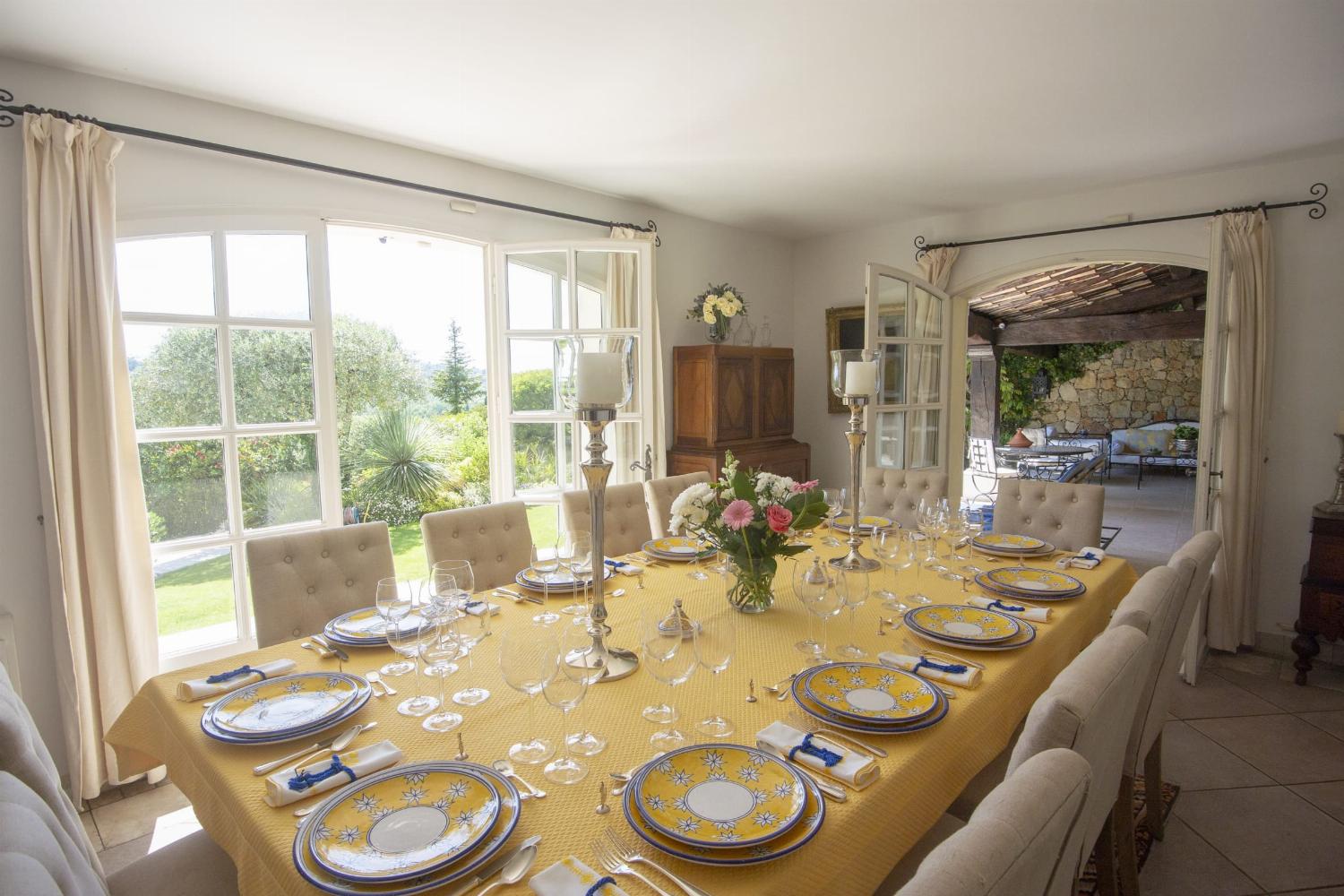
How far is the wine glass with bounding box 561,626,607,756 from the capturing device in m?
1.20

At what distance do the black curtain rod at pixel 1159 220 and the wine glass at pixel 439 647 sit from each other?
13.3ft

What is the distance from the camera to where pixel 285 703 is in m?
1.36

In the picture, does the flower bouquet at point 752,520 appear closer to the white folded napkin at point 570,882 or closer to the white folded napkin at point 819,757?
the white folded napkin at point 819,757

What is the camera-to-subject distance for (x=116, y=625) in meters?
2.41

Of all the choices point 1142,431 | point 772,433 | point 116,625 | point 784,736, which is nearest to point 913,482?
point 772,433

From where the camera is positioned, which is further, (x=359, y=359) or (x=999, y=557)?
(x=359, y=359)

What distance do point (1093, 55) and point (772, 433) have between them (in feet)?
8.95

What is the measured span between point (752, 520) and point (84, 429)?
230 centimetres

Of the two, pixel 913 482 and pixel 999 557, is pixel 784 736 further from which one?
pixel 913 482

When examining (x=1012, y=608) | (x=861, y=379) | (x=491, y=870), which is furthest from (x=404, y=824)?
(x=861, y=379)

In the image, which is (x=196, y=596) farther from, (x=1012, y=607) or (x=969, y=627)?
(x=1012, y=607)

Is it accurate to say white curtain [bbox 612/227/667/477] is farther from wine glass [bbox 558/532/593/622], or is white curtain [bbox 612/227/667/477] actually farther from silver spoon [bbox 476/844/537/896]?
silver spoon [bbox 476/844/537/896]

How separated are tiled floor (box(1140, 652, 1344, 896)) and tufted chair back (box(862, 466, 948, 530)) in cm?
130

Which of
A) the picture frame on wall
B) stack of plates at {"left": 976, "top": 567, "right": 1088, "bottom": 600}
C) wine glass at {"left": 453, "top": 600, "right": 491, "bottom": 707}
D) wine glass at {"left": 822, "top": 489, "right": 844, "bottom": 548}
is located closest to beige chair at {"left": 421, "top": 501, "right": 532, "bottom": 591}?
wine glass at {"left": 453, "top": 600, "right": 491, "bottom": 707}
